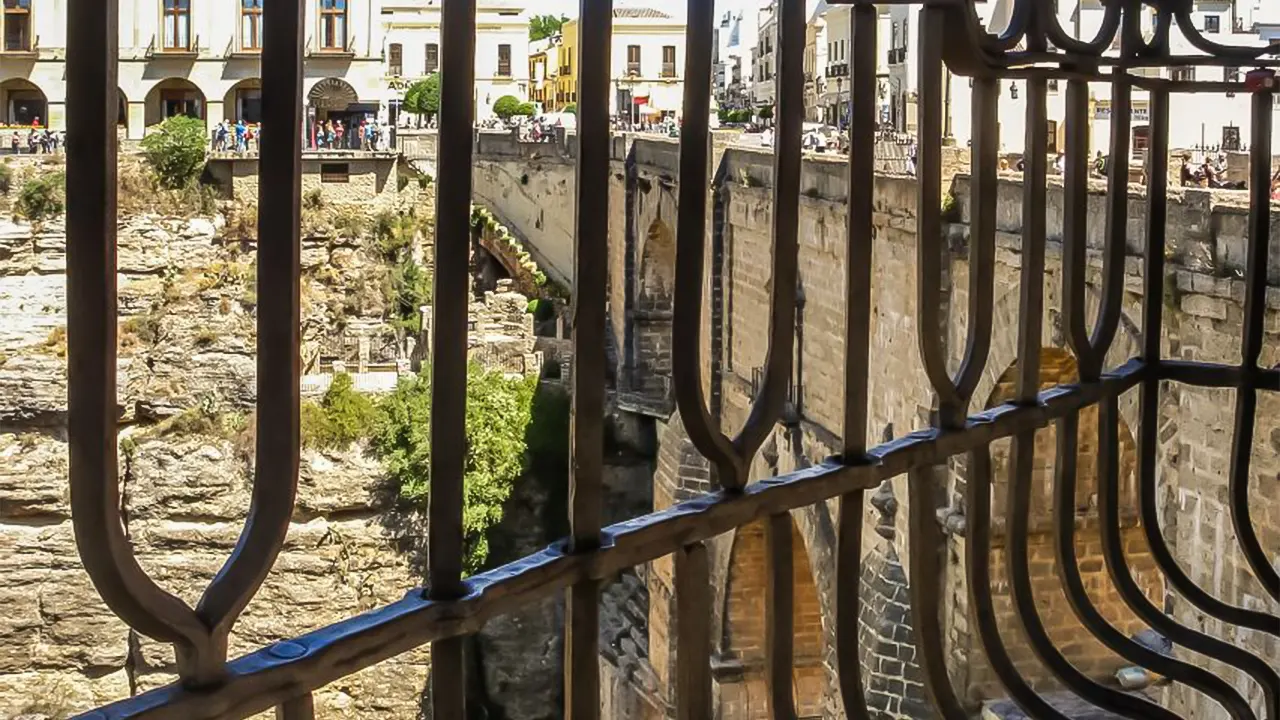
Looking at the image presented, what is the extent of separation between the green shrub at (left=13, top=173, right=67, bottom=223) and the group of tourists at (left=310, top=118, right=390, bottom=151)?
152 inches

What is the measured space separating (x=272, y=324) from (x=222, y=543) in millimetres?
14798

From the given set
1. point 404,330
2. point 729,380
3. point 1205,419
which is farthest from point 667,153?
point 1205,419

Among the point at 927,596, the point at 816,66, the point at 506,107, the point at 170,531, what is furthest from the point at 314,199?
the point at 927,596

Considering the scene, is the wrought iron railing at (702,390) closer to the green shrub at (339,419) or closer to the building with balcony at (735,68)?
the green shrub at (339,419)

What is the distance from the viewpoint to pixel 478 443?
16.1 m

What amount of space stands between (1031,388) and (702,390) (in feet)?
2.50

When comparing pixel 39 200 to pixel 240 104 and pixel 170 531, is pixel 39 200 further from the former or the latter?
pixel 170 531

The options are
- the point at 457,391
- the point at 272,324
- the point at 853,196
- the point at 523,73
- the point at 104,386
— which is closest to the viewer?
the point at 104,386

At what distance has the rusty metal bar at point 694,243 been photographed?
1579 mm

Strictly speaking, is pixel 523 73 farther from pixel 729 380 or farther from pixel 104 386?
pixel 104 386

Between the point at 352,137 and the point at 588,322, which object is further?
the point at 352,137

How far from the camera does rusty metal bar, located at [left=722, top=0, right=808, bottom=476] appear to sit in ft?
5.47

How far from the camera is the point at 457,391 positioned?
4.43 ft

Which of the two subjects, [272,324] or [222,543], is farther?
[222,543]
